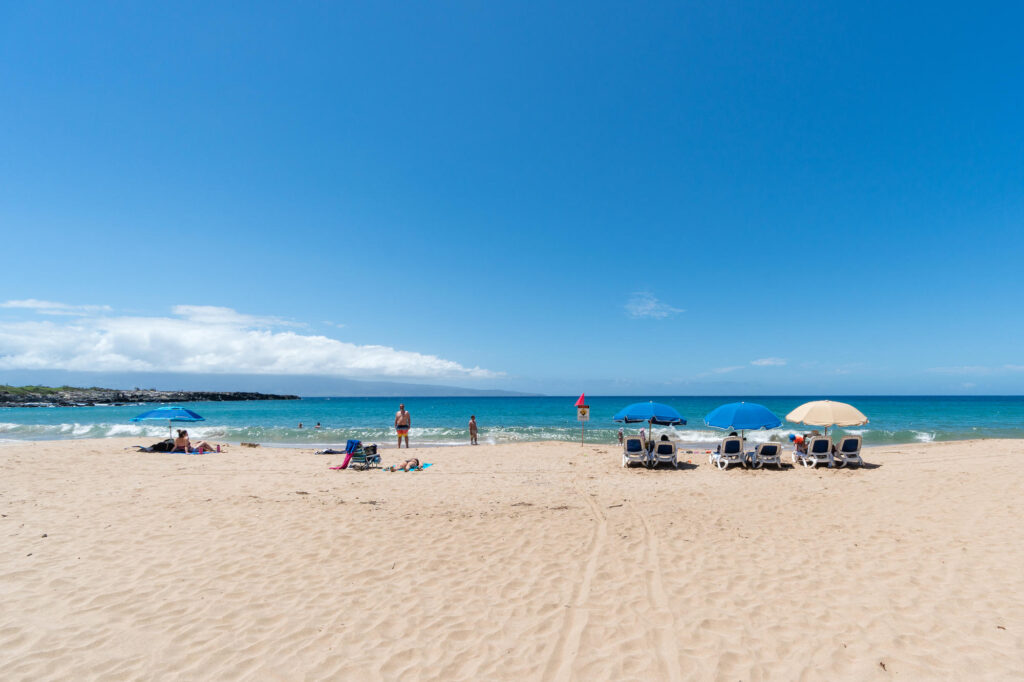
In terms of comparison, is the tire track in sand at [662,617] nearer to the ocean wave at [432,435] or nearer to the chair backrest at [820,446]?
the chair backrest at [820,446]

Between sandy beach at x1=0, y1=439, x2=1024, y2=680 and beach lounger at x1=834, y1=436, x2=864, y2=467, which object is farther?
beach lounger at x1=834, y1=436, x2=864, y2=467

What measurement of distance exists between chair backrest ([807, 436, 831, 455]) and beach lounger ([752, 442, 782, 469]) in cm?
121

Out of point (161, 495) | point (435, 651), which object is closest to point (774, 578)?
point (435, 651)

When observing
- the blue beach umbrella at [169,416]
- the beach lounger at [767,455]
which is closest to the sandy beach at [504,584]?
the beach lounger at [767,455]

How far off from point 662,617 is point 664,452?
389 inches

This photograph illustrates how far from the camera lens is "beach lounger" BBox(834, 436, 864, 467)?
1377 centimetres

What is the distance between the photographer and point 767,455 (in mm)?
13625

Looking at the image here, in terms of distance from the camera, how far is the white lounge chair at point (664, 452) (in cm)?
1353

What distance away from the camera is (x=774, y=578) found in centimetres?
525

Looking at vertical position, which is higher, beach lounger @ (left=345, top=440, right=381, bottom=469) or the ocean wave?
beach lounger @ (left=345, top=440, right=381, bottom=469)

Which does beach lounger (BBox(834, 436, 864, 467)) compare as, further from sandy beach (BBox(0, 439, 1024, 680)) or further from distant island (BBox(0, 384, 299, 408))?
distant island (BBox(0, 384, 299, 408))

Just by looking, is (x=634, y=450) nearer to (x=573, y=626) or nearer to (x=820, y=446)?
(x=820, y=446)

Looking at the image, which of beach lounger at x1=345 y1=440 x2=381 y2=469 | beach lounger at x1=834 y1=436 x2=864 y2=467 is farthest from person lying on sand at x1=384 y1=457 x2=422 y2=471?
beach lounger at x1=834 y1=436 x2=864 y2=467

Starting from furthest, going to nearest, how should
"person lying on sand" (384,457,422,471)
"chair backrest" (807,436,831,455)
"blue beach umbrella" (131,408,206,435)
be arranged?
"blue beach umbrella" (131,408,206,435) → "chair backrest" (807,436,831,455) → "person lying on sand" (384,457,422,471)
